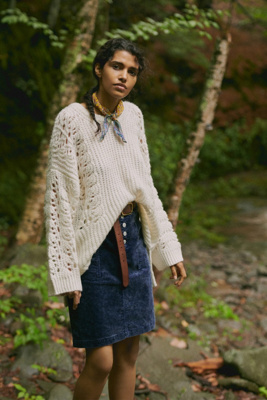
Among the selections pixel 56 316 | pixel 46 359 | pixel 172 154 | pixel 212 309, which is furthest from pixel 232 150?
pixel 46 359

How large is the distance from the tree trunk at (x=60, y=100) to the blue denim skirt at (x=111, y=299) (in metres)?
2.67

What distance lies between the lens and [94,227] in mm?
1945

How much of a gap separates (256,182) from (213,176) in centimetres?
130

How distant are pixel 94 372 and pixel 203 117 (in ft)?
8.57

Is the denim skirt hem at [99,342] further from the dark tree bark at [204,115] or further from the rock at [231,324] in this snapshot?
the rock at [231,324]

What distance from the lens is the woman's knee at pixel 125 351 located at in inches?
A: 82.9

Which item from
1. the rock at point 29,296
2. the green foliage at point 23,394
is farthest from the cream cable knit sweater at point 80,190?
the rock at point 29,296

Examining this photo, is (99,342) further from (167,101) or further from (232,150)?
(232,150)

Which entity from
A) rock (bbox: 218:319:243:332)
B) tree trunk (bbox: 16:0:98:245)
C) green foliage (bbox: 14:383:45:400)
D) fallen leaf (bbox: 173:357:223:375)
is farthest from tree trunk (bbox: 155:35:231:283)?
green foliage (bbox: 14:383:45:400)

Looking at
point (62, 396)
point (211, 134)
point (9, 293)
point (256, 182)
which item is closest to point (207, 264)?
point (9, 293)

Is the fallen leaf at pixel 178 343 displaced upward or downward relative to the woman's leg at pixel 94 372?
downward

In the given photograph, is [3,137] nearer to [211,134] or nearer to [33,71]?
[33,71]

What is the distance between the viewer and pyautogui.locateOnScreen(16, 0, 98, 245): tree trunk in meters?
4.29

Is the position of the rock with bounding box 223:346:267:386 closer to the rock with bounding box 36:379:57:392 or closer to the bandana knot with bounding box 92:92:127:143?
the rock with bounding box 36:379:57:392
